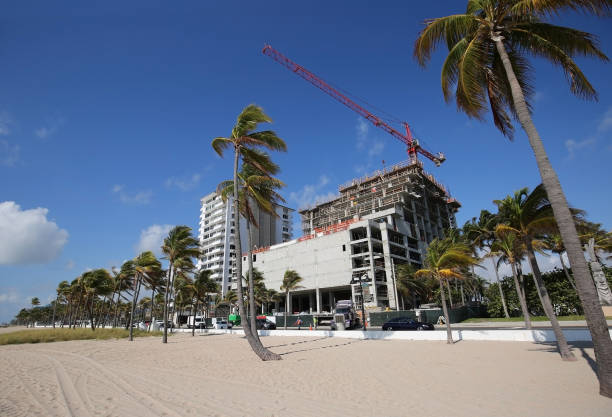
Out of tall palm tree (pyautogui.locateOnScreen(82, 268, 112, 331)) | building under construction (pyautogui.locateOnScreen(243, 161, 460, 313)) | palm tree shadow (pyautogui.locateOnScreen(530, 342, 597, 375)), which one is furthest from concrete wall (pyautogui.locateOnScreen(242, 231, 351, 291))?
palm tree shadow (pyautogui.locateOnScreen(530, 342, 597, 375))

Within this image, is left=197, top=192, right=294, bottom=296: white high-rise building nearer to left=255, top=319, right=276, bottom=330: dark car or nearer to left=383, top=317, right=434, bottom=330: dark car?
left=255, top=319, right=276, bottom=330: dark car

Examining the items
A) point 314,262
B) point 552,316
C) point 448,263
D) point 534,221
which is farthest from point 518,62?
point 314,262

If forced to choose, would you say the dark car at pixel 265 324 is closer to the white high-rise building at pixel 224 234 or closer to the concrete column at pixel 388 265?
the concrete column at pixel 388 265

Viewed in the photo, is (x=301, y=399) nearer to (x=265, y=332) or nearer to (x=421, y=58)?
(x=421, y=58)

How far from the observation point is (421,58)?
33.7ft

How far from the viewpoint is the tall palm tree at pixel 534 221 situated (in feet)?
35.3

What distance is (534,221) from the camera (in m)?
11.4

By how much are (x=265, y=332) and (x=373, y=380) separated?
73.3ft

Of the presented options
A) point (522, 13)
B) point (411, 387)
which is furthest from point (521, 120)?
point (411, 387)

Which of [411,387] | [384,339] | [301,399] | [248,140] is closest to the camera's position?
[301,399]

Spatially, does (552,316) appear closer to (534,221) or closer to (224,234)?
(534,221)

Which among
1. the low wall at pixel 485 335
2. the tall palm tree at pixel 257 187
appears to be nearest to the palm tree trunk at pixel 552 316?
the low wall at pixel 485 335

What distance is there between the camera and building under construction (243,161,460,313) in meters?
59.2

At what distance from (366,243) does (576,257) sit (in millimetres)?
54227
